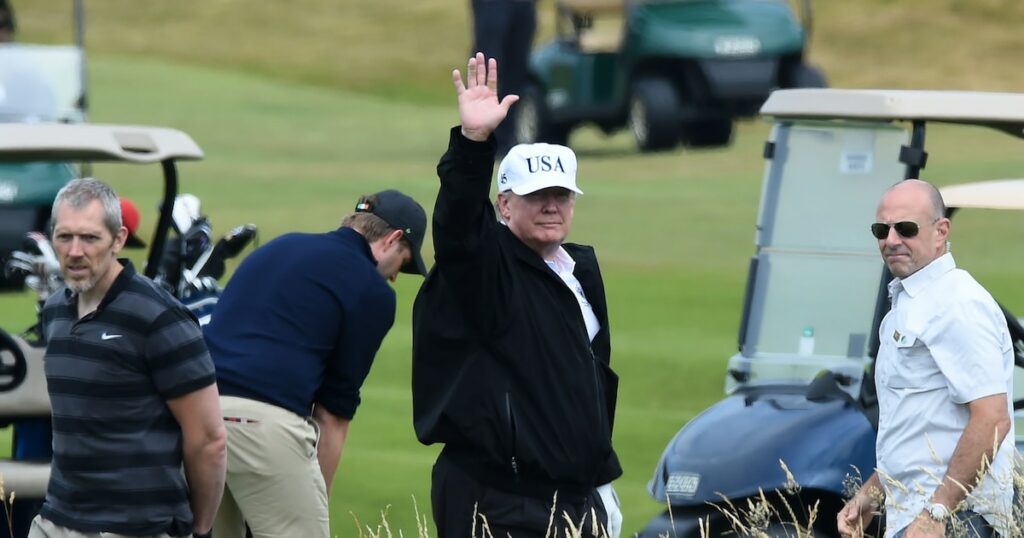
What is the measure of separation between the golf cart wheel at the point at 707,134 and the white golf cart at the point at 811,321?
15325mm

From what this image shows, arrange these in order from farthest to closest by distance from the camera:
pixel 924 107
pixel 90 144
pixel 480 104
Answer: pixel 90 144 < pixel 924 107 < pixel 480 104

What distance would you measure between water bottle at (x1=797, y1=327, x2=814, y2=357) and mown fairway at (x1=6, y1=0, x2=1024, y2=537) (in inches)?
60.0

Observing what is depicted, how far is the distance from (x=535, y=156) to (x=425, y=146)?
18.8 meters

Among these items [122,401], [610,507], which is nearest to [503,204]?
[610,507]

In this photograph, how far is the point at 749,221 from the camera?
17.3 m

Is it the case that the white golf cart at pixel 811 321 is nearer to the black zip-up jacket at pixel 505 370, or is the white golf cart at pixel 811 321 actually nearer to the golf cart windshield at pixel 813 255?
the golf cart windshield at pixel 813 255

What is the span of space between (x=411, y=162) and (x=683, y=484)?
51.8 ft

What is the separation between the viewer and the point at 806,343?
7.35 metres

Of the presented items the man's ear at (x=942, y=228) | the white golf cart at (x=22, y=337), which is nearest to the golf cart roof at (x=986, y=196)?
the man's ear at (x=942, y=228)

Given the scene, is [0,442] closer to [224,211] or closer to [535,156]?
[535,156]

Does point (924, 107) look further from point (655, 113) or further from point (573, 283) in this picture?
point (655, 113)

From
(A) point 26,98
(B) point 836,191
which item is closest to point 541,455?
(B) point 836,191

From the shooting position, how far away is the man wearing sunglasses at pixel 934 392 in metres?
5.10

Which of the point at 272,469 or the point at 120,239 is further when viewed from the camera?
the point at 272,469
